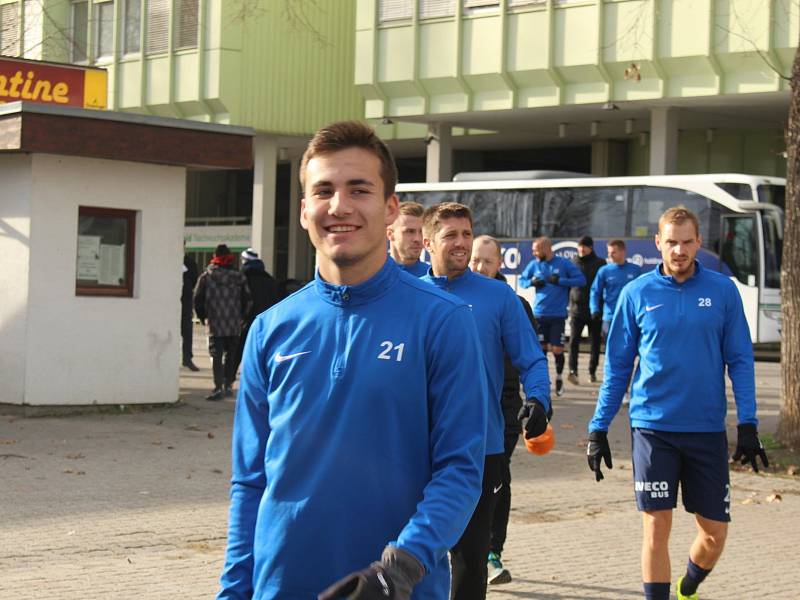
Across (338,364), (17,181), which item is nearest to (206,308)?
(17,181)

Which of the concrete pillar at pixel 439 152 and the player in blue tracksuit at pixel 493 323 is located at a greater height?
the concrete pillar at pixel 439 152

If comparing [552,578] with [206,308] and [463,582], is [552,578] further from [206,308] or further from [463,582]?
[206,308]

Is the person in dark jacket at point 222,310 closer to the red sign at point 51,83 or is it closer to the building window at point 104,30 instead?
the red sign at point 51,83

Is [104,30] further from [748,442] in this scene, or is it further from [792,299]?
[748,442]

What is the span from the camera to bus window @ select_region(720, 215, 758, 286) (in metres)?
26.3

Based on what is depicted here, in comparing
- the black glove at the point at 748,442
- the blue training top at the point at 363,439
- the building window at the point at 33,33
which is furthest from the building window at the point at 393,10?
the blue training top at the point at 363,439

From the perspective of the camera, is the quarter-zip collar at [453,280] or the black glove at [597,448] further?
the black glove at [597,448]

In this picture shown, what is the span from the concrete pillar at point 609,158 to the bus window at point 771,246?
1395 centimetres

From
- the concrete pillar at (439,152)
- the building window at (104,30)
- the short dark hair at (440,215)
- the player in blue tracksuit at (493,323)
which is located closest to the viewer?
the player in blue tracksuit at (493,323)

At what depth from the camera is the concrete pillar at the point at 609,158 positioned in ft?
132

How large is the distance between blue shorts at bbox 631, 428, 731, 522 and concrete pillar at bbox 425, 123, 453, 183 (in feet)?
100

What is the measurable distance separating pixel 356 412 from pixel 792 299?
31.2 feet

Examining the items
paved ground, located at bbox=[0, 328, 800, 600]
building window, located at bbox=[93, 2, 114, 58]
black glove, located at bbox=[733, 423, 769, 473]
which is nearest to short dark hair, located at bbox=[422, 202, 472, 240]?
black glove, located at bbox=[733, 423, 769, 473]

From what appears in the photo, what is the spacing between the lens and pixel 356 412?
3.36m
